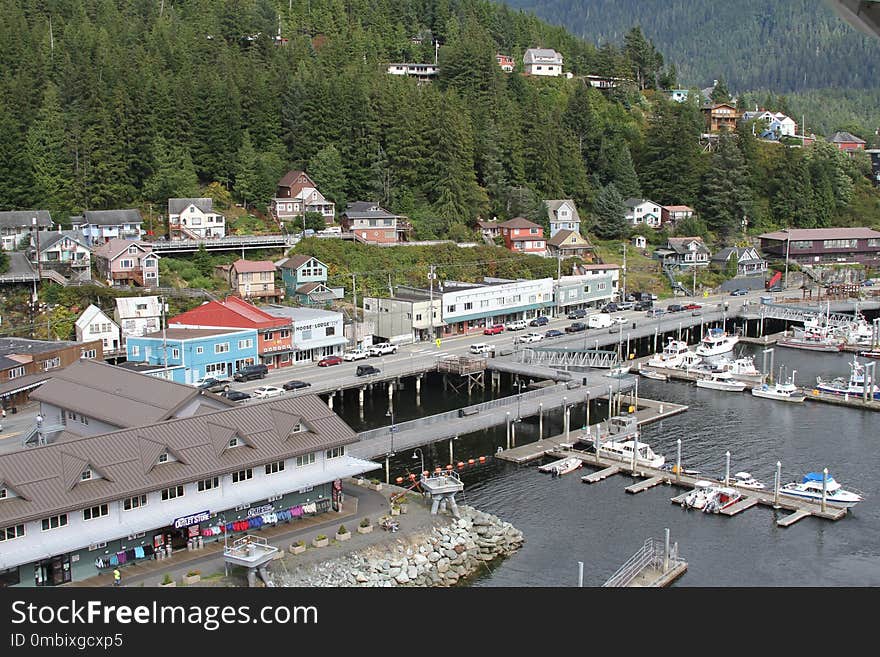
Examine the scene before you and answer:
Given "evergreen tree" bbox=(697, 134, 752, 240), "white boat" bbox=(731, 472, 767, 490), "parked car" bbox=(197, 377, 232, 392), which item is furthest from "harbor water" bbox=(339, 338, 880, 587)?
"evergreen tree" bbox=(697, 134, 752, 240)

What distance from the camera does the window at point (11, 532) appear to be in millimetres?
21641

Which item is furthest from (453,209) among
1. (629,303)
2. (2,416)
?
(2,416)

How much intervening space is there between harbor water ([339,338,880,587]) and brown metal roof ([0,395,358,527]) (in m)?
6.21

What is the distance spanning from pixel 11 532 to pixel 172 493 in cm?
393

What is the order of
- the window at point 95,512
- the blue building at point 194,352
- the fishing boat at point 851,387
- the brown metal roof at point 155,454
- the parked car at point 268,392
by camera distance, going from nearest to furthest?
the brown metal roof at point 155,454, the window at point 95,512, the parked car at point 268,392, the blue building at point 194,352, the fishing boat at point 851,387

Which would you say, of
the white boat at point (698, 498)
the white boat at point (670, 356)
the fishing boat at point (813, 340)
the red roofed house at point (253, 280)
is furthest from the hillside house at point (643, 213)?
the white boat at point (698, 498)

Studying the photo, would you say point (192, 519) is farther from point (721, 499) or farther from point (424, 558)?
point (721, 499)

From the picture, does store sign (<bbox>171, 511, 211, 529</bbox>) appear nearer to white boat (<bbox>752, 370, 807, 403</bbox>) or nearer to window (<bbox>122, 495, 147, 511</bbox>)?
window (<bbox>122, 495, 147, 511</bbox>)

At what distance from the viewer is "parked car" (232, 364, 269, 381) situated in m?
43.5

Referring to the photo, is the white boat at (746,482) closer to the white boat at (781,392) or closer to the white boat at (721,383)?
the white boat at (781,392)

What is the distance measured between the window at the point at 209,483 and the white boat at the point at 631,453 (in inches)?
606

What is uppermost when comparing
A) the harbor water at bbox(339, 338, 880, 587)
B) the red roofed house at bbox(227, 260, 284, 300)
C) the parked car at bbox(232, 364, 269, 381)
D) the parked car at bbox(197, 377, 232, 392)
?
the red roofed house at bbox(227, 260, 284, 300)

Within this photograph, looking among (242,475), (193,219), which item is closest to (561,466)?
(242,475)

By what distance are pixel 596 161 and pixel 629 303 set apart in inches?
998
